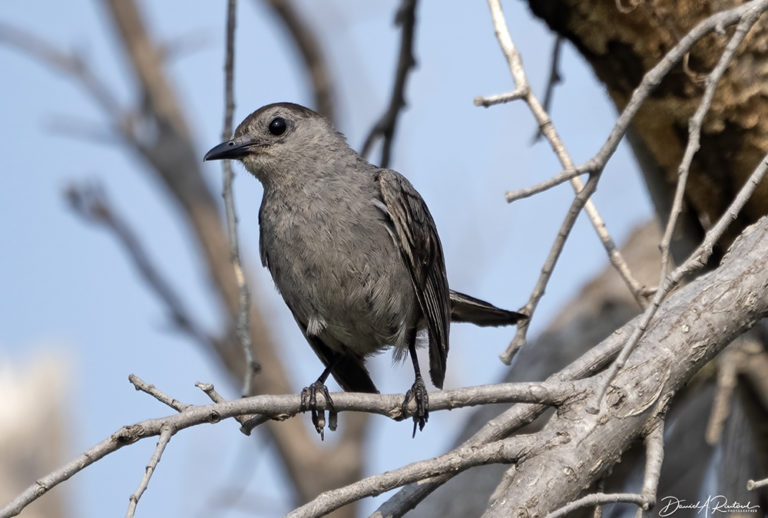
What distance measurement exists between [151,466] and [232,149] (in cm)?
215

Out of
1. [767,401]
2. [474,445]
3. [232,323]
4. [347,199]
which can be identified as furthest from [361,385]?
[232,323]

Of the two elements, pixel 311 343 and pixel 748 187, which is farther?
pixel 311 343

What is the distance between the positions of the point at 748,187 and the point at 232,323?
5.67 metres

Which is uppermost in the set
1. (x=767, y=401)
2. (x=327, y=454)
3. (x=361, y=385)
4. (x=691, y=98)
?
(x=327, y=454)

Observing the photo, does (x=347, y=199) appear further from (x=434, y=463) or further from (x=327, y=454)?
(x=327, y=454)

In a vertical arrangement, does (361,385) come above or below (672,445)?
above

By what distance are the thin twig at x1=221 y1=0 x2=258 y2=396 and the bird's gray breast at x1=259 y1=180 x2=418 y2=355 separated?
8.1 inches

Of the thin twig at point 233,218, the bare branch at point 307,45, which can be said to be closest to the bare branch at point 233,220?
the thin twig at point 233,218

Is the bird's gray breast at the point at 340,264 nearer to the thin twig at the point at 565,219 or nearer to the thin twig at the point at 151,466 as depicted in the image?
the thin twig at the point at 565,219

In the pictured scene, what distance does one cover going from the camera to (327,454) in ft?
28.3

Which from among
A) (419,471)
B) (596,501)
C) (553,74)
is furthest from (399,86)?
(596,501)

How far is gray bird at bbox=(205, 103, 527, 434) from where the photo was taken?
4.27 m

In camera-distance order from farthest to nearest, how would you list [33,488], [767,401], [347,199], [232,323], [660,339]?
1. [232,323]
2. [767,401]
3. [347,199]
4. [660,339]
5. [33,488]

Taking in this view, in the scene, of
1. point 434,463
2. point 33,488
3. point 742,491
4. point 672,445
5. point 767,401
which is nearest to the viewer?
point 33,488
